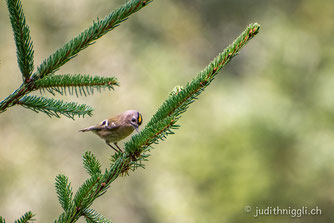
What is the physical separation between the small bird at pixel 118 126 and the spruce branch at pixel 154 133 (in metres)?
1.15

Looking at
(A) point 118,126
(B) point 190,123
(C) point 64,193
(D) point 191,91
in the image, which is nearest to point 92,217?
(C) point 64,193

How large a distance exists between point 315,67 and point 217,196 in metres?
2.62

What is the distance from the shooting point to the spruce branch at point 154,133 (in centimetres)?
117

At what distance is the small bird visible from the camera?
244 centimetres

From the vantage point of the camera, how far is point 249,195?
5.73m

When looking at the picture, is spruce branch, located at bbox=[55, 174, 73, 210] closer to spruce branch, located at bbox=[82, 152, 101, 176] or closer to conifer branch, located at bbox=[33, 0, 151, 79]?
spruce branch, located at bbox=[82, 152, 101, 176]

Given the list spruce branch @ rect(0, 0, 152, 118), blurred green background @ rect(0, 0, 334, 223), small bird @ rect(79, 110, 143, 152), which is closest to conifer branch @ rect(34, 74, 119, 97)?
spruce branch @ rect(0, 0, 152, 118)

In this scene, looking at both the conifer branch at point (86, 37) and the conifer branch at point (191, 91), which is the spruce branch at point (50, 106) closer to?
the conifer branch at point (86, 37)

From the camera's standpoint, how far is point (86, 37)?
1191 mm

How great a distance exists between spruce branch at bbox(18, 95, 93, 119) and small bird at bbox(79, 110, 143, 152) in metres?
1.00

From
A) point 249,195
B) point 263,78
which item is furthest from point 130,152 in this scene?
point 263,78

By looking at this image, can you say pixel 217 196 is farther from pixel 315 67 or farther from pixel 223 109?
pixel 315 67

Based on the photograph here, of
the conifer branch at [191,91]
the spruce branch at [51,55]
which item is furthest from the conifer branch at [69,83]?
the conifer branch at [191,91]

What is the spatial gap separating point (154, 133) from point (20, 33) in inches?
17.4
